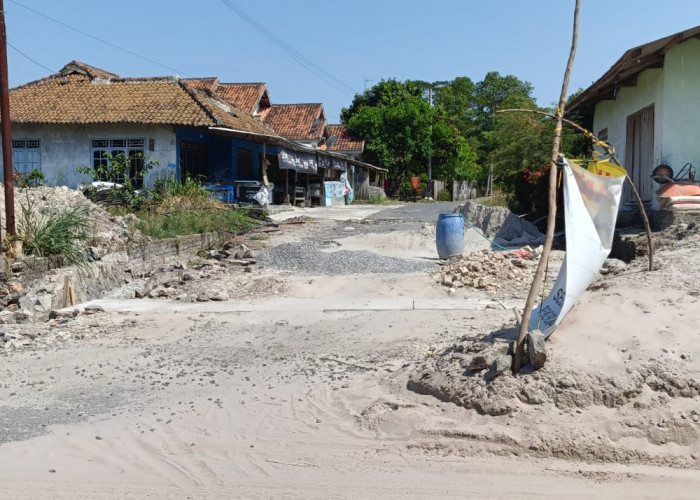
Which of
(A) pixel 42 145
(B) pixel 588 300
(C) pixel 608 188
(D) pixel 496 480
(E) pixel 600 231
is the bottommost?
(D) pixel 496 480

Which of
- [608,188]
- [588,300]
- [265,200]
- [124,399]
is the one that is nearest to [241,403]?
[124,399]

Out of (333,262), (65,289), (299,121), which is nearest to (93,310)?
(65,289)

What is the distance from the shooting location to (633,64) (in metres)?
12.4

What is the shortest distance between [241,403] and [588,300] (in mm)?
3106

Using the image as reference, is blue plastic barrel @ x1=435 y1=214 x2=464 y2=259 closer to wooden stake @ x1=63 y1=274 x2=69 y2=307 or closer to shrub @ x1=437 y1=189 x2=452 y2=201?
wooden stake @ x1=63 y1=274 x2=69 y2=307

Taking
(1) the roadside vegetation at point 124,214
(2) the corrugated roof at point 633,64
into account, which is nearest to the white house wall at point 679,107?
(2) the corrugated roof at point 633,64

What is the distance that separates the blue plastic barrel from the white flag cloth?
784cm

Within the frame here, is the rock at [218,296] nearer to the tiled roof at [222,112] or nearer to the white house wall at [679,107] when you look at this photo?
the white house wall at [679,107]

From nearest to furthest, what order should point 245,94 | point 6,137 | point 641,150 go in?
point 6,137 → point 641,150 → point 245,94

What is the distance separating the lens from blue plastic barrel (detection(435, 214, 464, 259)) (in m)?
13.6

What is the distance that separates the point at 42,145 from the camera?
22562mm

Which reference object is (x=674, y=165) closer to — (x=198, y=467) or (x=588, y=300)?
(x=588, y=300)

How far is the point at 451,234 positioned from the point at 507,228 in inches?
131

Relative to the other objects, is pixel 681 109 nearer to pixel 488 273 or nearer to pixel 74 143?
pixel 488 273
